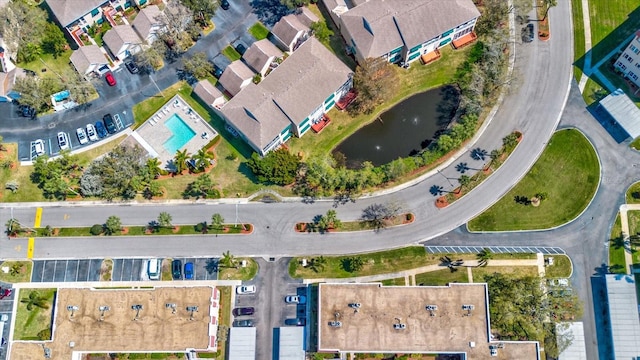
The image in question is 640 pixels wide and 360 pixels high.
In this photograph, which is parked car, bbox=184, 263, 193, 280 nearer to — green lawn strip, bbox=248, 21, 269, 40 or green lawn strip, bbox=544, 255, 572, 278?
green lawn strip, bbox=248, 21, 269, 40

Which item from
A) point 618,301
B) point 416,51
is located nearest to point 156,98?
point 416,51

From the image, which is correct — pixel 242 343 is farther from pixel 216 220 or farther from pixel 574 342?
pixel 574 342

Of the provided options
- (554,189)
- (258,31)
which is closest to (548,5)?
(554,189)

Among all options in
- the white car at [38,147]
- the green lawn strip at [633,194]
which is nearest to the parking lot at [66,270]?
the white car at [38,147]

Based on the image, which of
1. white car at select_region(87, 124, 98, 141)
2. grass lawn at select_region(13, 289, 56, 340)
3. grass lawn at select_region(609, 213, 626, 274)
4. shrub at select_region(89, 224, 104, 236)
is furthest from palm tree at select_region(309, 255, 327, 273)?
grass lawn at select_region(609, 213, 626, 274)

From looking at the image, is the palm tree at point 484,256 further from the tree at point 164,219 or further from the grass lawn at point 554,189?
the tree at point 164,219

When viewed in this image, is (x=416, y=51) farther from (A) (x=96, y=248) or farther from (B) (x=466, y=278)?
(A) (x=96, y=248)
